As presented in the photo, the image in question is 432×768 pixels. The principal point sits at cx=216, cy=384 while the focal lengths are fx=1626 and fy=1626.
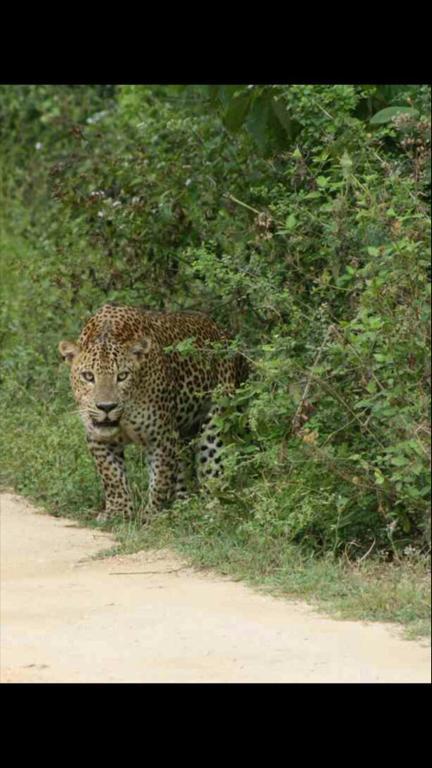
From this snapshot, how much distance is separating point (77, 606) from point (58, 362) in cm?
457

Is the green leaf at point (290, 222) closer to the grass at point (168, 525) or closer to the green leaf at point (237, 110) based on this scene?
the green leaf at point (237, 110)

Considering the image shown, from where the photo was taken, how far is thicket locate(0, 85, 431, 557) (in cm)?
726

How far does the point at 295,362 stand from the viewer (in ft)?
25.7

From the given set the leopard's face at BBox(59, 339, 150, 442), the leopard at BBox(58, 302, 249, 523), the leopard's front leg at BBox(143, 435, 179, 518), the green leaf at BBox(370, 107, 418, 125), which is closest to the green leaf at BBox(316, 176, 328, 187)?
Result: the green leaf at BBox(370, 107, 418, 125)

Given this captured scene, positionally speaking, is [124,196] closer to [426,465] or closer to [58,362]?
[58,362]

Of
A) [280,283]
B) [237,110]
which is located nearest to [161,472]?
[280,283]

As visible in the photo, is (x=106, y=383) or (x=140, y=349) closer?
(x=106, y=383)

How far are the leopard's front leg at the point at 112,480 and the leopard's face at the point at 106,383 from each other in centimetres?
8

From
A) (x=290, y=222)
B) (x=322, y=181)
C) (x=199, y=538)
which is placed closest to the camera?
(x=322, y=181)

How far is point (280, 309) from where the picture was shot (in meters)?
8.44

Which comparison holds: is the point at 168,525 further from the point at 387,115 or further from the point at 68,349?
the point at 387,115

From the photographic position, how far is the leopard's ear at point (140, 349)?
368 inches

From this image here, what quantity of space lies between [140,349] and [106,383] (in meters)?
0.30

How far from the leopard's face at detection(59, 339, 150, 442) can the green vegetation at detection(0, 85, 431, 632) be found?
0.53 metres
